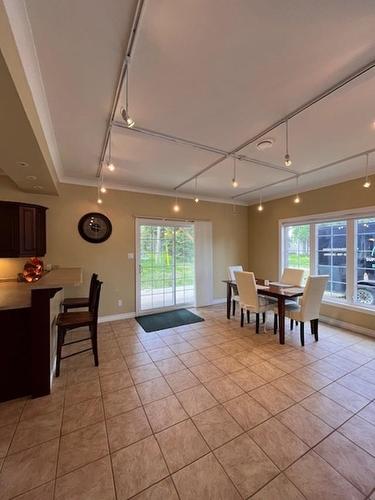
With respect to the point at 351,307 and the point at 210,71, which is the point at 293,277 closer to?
the point at 351,307

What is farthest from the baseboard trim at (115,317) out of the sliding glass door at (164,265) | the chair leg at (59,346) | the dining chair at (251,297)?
the dining chair at (251,297)

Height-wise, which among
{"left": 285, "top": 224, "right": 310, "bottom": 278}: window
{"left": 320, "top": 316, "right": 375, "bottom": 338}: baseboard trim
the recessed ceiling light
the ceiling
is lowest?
{"left": 320, "top": 316, "right": 375, "bottom": 338}: baseboard trim

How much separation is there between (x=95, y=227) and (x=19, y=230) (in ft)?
3.99

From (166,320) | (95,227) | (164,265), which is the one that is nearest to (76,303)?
(95,227)

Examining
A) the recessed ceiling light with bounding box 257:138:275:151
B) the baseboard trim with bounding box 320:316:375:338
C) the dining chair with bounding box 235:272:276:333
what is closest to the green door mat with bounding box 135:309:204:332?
the dining chair with bounding box 235:272:276:333

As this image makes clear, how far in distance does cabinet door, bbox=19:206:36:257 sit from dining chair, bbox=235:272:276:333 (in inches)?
133

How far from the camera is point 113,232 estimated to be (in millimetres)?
4273

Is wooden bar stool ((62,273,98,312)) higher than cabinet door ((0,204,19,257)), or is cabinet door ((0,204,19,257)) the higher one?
cabinet door ((0,204,19,257))

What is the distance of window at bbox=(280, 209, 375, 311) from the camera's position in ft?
12.0

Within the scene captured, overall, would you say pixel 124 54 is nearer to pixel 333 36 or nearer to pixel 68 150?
pixel 333 36

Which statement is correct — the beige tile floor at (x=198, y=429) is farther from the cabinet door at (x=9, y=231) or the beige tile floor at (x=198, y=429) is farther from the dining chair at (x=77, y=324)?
the cabinet door at (x=9, y=231)

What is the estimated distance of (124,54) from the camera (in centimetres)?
144

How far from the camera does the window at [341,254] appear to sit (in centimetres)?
365

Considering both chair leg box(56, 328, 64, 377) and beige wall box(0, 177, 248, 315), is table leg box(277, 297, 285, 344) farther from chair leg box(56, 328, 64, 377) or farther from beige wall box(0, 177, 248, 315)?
chair leg box(56, 328, 64, 377)
